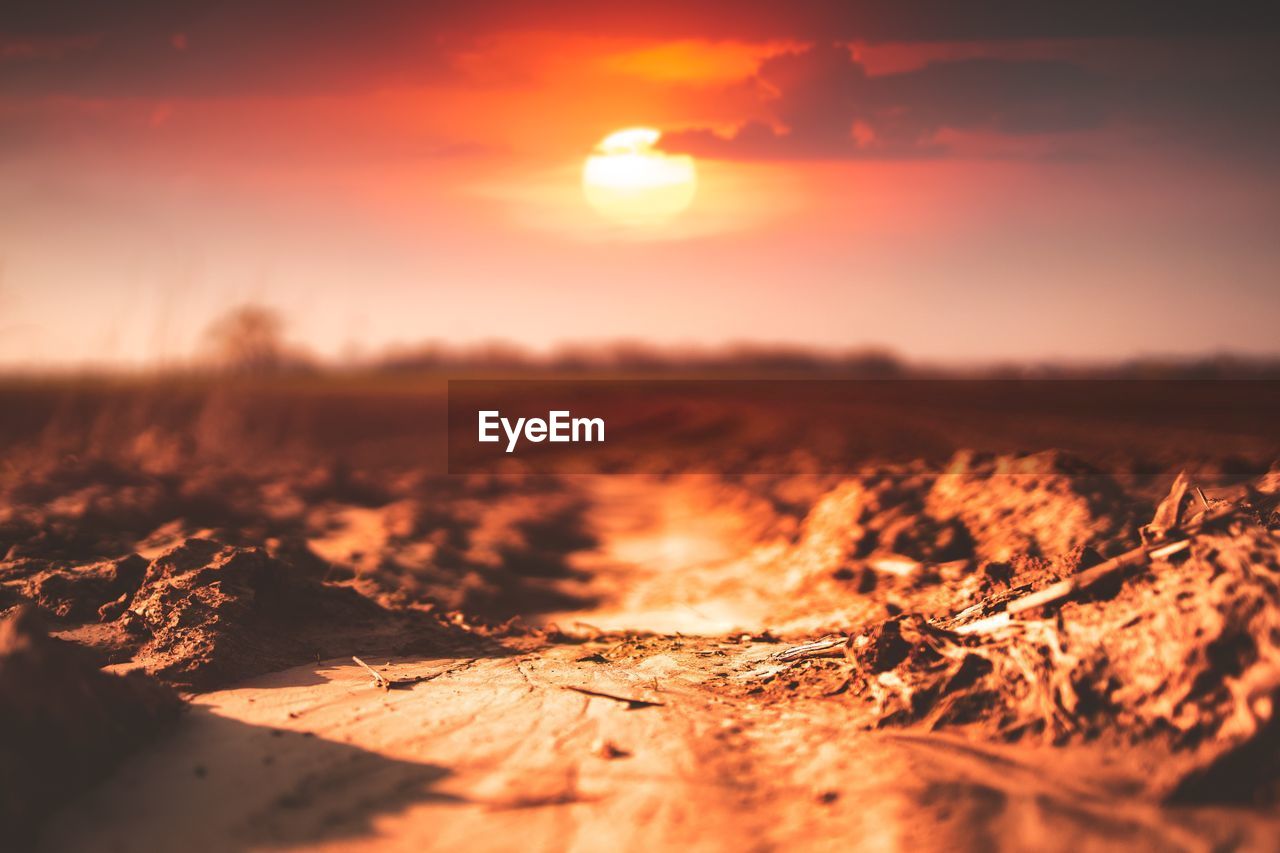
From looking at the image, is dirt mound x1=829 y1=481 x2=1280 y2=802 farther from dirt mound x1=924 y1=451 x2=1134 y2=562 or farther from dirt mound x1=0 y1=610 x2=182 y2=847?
dirt mound x1=0 y1=610 x2=182 y2=847

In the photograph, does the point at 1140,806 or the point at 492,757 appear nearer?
the point at 1140,806

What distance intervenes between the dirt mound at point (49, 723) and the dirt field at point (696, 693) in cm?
1

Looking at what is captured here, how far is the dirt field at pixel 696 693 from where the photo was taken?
2811 millimetres

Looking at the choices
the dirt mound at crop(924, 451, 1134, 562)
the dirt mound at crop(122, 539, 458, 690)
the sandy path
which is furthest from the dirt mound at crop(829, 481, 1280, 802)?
the dirt mound at crop(122, 539, 458, 690)

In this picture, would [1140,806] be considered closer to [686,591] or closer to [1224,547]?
[1224,547]

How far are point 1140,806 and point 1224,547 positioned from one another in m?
1.12

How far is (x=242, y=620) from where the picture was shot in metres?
4.55

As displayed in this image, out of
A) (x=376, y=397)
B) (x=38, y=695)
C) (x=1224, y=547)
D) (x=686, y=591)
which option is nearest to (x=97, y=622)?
(x=38, y=695)

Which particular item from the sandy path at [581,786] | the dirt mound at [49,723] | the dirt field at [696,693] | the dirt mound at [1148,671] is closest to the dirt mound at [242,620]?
the dirt field at [696,693]

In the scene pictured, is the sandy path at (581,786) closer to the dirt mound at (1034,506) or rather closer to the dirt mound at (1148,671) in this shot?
the dirt mound at (1148,671)

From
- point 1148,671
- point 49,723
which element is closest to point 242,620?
point 49,723

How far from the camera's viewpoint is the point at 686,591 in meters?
7.07

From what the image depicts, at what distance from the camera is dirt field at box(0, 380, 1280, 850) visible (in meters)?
2.81

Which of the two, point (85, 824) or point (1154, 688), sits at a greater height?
point (1154, 688)
